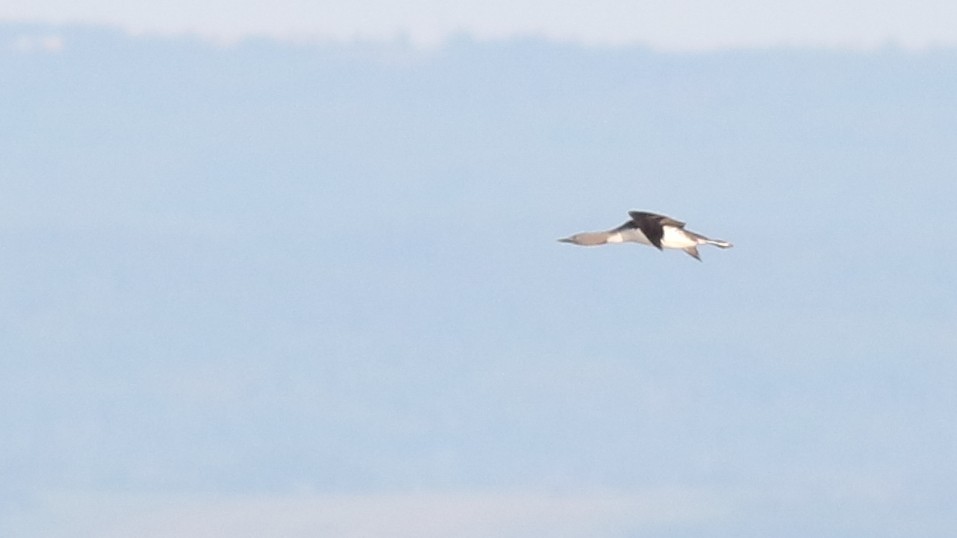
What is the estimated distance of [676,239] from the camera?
65625 millimetres

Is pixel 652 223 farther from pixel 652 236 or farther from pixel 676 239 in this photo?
pixel 676 239

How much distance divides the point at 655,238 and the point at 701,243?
3163 mm

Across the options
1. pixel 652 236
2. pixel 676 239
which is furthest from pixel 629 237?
pixel 652 236

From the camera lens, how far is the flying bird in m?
62.2

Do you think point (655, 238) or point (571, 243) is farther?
point (571, 243)

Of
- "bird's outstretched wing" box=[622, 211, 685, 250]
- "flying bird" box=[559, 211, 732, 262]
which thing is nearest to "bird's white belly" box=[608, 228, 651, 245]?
"flying bird" box=[559, 211, 732, 262]

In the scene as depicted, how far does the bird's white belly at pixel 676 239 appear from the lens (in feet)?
213

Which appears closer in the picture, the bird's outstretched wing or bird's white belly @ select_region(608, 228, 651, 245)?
the bird's outstretched wing

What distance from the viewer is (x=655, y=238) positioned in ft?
206

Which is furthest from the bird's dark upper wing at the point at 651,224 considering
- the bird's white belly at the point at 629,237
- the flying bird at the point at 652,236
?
the bird's white belly at the point at 629,237

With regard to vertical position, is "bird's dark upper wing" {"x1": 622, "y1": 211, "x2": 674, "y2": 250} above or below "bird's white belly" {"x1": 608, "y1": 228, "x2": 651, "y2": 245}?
below

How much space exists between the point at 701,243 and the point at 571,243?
3905 millimetres

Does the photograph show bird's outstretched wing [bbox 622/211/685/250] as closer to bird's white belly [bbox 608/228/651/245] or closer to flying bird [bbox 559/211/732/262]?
flying bird [bbox 559/211/732/262]

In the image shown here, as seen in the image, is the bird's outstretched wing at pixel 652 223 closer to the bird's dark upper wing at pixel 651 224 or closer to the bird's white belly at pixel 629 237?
the bird's dark upper wing at pixel 651 224
